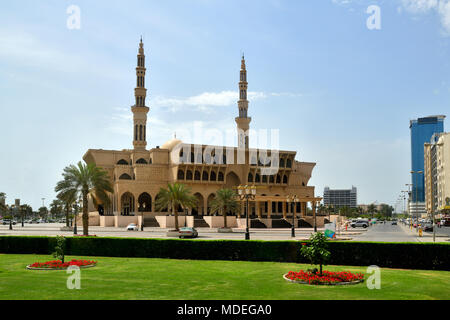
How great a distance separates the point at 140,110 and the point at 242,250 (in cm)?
6050

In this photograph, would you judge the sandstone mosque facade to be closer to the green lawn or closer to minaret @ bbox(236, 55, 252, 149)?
minaret @ bbox(236, 55, 252, 149)

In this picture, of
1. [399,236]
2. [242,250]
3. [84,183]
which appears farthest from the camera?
[399,236]

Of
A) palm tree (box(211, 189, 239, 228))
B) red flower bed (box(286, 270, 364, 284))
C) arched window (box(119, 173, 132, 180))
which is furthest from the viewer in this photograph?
arched window (box(119, 173, 132, 180))

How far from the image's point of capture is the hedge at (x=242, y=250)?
19.8m

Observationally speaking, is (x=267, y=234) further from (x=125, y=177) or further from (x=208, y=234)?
(x=125, y=177)

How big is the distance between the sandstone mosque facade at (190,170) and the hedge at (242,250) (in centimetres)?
4429

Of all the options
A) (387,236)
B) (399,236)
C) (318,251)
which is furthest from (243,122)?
(318,251)

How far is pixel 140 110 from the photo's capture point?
79562 mm

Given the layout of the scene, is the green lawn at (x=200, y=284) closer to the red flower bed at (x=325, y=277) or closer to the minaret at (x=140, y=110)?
the red flower bed at (x=325, y=277)

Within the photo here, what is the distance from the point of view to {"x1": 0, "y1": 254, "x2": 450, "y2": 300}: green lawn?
45.0ft

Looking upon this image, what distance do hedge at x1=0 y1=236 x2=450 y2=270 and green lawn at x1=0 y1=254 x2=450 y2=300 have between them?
0.92 metres

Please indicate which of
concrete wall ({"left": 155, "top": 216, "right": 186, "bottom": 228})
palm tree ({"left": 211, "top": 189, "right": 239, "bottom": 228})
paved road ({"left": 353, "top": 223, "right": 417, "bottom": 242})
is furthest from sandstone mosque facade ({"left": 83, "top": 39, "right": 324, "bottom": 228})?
paved road ({"left": 353, "top": 223, "right": 417, "bottom": 242})
